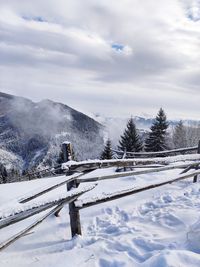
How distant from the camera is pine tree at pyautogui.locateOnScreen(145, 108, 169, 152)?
1474 inches

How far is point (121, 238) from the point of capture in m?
5.04

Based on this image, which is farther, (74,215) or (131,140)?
(131,140)

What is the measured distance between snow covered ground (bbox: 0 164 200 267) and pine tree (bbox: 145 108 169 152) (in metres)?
30.1

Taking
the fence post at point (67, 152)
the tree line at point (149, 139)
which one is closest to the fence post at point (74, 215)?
the fence post at point (67, 152)

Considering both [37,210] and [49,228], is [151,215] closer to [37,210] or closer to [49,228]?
[49,228]

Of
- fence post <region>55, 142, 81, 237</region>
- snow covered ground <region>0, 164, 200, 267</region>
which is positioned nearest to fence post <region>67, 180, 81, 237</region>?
fence post <region>55, 142, 81, 237</region>

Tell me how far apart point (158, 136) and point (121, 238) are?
33.5 m

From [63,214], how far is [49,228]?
916 millimetres

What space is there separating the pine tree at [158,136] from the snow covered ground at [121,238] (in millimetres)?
30097

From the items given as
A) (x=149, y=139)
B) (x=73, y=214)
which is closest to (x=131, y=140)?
(x=149, y=139)

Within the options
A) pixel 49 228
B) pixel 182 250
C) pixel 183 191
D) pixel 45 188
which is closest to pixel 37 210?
pixel 45 188

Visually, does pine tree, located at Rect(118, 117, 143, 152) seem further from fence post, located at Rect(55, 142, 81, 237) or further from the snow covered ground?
fence post, located at Rect(55, 142, 81, 237)

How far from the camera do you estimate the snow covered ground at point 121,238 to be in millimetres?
4191

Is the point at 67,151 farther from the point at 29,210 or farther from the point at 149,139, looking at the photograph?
the point at 149,139
